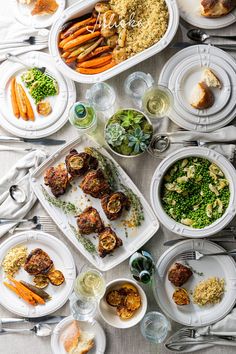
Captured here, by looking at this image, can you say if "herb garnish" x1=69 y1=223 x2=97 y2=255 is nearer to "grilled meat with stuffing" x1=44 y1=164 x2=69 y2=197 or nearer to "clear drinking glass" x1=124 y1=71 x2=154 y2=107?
"grilled meat with stuffing" x1=44 y1=164 x2=69 y2=197

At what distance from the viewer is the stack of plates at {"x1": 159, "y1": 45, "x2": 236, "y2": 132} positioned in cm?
301

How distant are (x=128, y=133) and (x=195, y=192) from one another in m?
0.40

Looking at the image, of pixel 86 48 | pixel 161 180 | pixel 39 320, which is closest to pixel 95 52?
pixel 86 48

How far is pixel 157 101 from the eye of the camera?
299 cm

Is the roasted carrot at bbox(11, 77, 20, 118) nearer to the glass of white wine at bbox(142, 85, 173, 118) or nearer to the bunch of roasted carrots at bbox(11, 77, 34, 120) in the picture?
the bunch of roasted carrots at bbox(11, 77, 34, 120)

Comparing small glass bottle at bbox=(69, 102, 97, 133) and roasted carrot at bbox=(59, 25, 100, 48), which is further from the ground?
roasted carrot at bbox=(59, 25, 100, 48)

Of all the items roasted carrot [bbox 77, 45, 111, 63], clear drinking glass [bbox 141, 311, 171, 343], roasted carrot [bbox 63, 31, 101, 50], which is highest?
roasted carrot [bbox 63, 31, 101, 50]

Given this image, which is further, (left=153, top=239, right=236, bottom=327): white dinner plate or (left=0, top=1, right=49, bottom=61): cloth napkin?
(left=0, top=1, right=49, bottom=61): cloth napkin

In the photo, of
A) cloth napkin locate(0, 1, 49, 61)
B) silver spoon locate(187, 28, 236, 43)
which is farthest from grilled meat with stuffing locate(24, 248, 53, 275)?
silver spoon locate(187, 28, 236, 43)

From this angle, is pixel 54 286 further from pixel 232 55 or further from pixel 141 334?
pixel 232 55

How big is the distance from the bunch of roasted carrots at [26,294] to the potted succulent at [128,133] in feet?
2.39

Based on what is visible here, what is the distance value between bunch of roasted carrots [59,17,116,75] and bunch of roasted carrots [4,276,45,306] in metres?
0.98

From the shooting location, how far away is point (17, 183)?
3.08 m

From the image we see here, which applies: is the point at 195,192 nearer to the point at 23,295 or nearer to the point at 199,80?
the point at 199,80
